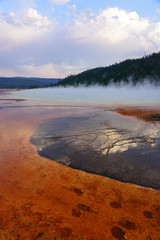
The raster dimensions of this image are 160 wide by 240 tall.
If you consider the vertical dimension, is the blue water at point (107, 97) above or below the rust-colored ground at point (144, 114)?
above

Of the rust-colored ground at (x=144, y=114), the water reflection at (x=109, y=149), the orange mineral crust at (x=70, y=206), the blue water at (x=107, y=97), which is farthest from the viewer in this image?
the blue water at (x=107, y=97)

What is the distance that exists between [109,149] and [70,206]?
120 inches

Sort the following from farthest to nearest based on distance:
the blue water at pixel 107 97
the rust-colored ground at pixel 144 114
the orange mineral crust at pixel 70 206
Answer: the blue water at pixel 107 97 → the rust-colored ground at pixel 144 114 → the orange mineral crust at pixel 70 206

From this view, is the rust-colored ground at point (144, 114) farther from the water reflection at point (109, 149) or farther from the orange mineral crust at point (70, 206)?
the orange mineral crust at point (70, 206)

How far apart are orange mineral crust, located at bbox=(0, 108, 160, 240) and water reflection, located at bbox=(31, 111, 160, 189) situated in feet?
1.55

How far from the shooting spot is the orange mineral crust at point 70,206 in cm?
236

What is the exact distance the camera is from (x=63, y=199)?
3.07 metres

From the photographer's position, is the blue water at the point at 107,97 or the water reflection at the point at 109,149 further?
the blue water at the point at 107,97

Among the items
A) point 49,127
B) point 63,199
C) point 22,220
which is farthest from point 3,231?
point 49,127

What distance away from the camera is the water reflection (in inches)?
164

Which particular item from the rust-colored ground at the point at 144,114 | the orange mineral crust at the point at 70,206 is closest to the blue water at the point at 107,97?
the rust-colored ground at the point at 144,114

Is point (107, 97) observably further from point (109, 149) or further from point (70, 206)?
point (70, 206)

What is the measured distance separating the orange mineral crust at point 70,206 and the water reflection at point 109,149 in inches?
18.6

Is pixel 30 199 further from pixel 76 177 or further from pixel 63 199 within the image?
pixel 76 177
